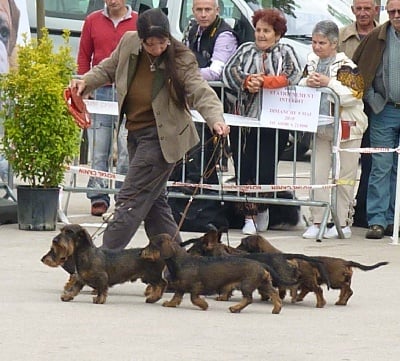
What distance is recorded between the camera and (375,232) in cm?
1159

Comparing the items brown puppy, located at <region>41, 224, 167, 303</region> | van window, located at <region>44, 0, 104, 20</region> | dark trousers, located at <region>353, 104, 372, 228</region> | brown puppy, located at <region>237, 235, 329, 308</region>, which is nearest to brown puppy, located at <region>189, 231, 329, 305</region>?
brown puppy, located at <region>237, 235, 329, 308</region>

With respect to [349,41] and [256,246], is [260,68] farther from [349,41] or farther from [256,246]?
[256,246]

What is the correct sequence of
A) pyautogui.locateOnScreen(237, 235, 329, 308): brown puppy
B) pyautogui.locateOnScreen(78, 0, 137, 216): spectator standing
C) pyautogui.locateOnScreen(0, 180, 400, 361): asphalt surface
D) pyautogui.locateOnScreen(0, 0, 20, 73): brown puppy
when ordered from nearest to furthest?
pyautogui.locateOnScreen(0, 180, 400, 361): asphalt surface < pyautogui.locateOnScreen(237, 235, 329, 308): brown puppy < pyautogui.locateOnScreen(78, 0, 137, 216): spectator standing < pyautogui.locateOnScreen(0, 0, 20, 73): brown puppy

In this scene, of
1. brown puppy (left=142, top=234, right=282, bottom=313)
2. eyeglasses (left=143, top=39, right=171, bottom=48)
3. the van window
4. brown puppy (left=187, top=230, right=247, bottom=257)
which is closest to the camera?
brown puppy (left=142, top=234, right=282, bottom=313)

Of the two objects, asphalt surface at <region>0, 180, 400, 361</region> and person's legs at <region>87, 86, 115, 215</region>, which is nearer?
asphalt surface at <region>0, 180, 400, 361</region>

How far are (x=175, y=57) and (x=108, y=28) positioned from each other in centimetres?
405

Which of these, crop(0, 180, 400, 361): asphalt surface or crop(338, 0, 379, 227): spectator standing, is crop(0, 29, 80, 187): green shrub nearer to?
crop(0, 180, 400, 361): asphalt surface

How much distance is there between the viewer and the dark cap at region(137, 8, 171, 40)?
8195 millimetres

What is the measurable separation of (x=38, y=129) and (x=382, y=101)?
3.03 meters

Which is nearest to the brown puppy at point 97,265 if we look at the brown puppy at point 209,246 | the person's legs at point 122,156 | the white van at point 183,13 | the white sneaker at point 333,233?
the brown puppy at point 209,246

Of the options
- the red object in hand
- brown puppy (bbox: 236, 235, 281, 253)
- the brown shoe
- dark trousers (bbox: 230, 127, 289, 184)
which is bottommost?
the brown shoe

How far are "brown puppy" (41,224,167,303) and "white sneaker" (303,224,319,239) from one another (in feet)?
11.5


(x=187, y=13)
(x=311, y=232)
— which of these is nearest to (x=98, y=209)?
(x=311, y=232)

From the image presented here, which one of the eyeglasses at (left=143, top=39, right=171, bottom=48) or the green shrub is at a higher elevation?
the eyeglasses at (left=143, top=39, right=171, bottom=48)
